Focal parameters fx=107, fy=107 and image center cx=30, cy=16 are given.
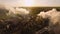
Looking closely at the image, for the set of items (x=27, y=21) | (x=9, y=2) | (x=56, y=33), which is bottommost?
(x=56, y=33)

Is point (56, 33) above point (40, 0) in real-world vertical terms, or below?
below

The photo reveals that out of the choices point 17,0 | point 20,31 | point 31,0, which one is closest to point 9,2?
point 17,0

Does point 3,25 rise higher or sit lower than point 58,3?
lower

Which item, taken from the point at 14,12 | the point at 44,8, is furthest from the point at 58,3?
the point at 14,12

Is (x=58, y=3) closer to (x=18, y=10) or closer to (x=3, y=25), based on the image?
(x=18, y=10)

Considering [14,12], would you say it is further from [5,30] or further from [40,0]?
[40,0]

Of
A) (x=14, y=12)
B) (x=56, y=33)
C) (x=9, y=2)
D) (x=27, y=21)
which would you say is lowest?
(x=56, y=33)

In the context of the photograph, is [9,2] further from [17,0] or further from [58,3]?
[58,3]

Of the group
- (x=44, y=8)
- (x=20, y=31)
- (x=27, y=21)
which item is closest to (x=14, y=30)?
(x=20, y=31)
